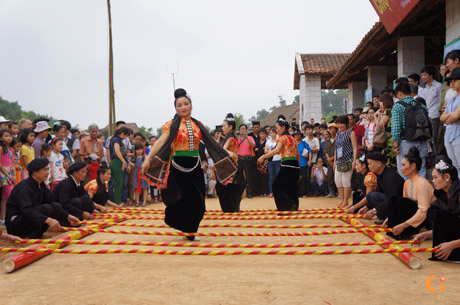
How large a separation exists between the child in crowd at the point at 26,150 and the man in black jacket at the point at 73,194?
138 centimetres

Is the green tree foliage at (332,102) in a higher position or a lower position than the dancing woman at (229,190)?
higher

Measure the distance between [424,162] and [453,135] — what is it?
36.3 inches

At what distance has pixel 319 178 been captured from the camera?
12.5 m

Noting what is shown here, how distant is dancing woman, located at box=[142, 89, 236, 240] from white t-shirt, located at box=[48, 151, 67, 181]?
3706mm

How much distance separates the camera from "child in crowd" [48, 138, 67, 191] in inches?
342

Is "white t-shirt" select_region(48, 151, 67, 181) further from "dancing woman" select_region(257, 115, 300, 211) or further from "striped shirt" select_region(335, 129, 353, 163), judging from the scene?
"striped shirt" select_region(335, 129, 353, 163)

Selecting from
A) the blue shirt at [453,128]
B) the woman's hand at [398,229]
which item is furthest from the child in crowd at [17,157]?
the blue shirt at [453,128]

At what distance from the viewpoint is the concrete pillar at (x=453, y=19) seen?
27.1ft

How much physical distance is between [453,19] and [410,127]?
3256 mm

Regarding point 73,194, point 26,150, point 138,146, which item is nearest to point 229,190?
point 73,194

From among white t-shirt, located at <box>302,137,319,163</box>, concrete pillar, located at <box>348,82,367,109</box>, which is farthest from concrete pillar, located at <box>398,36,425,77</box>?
concrete pillar, located at <box>348,82,367,109</box>

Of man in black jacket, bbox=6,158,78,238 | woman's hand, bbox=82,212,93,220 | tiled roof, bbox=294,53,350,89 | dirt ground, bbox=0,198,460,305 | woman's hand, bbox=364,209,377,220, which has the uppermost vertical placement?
tiled roof, bbox=294,53,350,89

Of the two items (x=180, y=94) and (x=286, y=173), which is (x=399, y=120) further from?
(x=180, y=94)

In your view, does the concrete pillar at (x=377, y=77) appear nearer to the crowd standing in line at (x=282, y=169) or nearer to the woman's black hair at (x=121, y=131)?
the crowd standing in line at (x=282, y=169)
